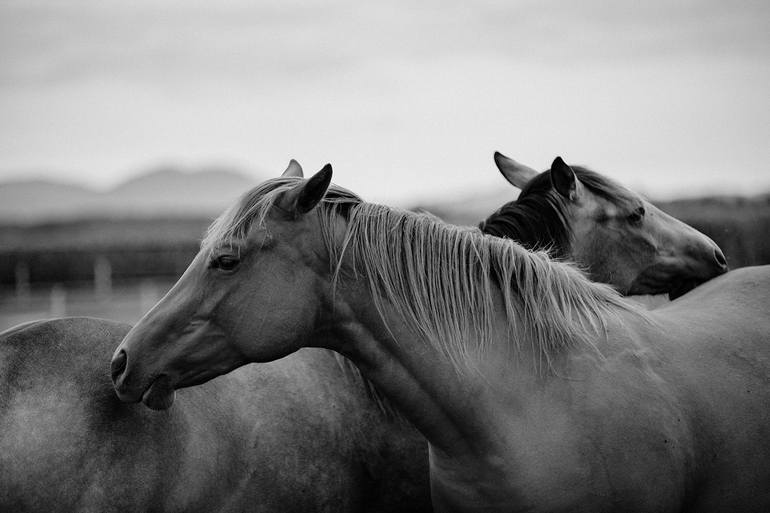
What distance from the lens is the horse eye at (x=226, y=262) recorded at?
2889mm

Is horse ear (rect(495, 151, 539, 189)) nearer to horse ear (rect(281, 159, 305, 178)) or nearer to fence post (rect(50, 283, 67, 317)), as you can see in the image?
horse ear (rect(281, 159, 305, 178))

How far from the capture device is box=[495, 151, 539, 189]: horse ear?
4855 millimetres

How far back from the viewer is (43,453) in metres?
2.96

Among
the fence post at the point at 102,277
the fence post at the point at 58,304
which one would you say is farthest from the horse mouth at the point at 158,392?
the fence post at the point at 102,277

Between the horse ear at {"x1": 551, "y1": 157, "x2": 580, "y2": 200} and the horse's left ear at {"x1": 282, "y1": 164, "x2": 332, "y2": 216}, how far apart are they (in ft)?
4.72

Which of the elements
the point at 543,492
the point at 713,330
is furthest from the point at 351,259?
the point at 713,330

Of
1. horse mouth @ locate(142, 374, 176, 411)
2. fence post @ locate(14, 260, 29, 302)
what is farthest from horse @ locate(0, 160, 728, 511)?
fence post @ locate(14, 260, 29, 302)

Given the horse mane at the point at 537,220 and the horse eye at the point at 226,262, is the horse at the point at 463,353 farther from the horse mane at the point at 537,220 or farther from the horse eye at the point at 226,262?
the horse mane at the point at 537,220

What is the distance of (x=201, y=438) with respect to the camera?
3.30 metres

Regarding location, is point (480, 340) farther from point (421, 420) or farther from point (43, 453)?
Answer: point (43, 453)

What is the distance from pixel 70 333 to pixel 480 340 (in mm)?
1758

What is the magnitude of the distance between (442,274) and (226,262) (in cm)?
84

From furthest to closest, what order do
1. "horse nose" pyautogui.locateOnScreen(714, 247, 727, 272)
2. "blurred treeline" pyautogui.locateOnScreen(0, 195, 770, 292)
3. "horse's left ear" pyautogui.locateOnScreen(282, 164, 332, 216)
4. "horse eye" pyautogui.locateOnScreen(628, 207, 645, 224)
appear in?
"blurred treeline" pyautogui.locateOnScreen(0, 195, 770, 292) < "horse nose" pyautogui.locateOnScreen(714, 247, 727, 272) < "horse eye" pyautogui.locateOnScreen(628, 207, 645, 224) < "horse's left ear" pyautogui.locateOnScreen(282, 164, 332, 216)

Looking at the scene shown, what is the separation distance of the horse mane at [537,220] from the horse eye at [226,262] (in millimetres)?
1511
